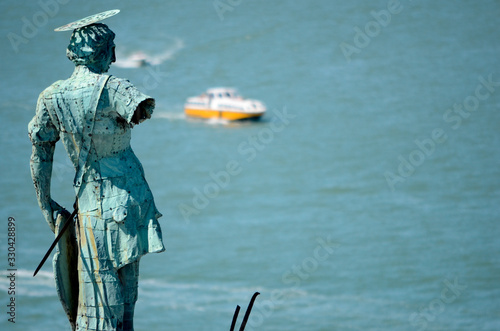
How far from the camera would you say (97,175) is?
9219 millimetres

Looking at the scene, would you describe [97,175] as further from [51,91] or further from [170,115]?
[170,115]

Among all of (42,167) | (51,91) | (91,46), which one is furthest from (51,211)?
(91,46)

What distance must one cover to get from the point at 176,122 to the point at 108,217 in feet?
105

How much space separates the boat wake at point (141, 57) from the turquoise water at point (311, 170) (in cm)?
8

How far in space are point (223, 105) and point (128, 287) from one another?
32509 millimetres

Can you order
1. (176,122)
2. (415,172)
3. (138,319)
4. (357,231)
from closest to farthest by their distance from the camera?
(138,319), (357,231), (415,172), (176,122)

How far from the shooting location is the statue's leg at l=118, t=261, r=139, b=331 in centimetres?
940

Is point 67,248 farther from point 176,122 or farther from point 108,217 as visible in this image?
point 176,122

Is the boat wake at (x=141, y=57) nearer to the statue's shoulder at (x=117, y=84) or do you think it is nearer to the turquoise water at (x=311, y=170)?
the turquoise water at (x=311, y=170)

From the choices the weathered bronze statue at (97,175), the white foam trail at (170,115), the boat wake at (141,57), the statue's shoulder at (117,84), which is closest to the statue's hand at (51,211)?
the weathered bronze statue at (97,175)

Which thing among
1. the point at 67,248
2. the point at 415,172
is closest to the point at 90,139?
the point at 67,248

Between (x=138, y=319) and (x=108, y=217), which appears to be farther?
(x=138, y=319)

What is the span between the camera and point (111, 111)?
9086mm

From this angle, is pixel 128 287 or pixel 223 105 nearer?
pixel 128 287
